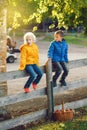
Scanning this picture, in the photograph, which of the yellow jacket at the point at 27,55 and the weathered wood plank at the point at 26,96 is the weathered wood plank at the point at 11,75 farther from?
the weathered wood plank at the point at 26,96

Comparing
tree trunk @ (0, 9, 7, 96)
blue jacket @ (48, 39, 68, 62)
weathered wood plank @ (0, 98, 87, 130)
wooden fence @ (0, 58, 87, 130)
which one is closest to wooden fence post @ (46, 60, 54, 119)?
wooden fence @ (0, 58, 87, 130)

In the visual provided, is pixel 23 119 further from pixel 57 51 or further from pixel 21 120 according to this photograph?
pixel 57 51

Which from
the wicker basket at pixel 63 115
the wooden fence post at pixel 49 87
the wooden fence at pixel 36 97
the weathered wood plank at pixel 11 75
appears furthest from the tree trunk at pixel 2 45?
the wicker basket at pixel 63 115

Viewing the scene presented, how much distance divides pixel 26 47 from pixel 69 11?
469 centimetres

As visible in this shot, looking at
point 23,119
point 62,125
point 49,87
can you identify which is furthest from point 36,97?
point 62,125

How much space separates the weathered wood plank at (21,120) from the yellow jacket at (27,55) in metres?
1.15

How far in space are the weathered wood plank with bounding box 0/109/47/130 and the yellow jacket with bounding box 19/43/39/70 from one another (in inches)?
45.2

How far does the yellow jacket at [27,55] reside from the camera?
10.1m

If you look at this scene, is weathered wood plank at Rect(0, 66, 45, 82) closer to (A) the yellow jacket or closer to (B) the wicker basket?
(A) the yellow jacket

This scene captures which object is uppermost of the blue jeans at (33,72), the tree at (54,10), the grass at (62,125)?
the tree at (54,10)

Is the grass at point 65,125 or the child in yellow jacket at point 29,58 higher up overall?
the child in yellow jacket at point 29,58

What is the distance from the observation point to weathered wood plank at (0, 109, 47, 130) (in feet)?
32.1

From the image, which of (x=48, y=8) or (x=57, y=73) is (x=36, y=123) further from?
(x=48, y=8)

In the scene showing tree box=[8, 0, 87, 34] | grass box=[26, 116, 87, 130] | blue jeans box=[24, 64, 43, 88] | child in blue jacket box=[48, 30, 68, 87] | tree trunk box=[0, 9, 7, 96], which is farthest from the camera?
tree box=[8, 0, 87, 34]
